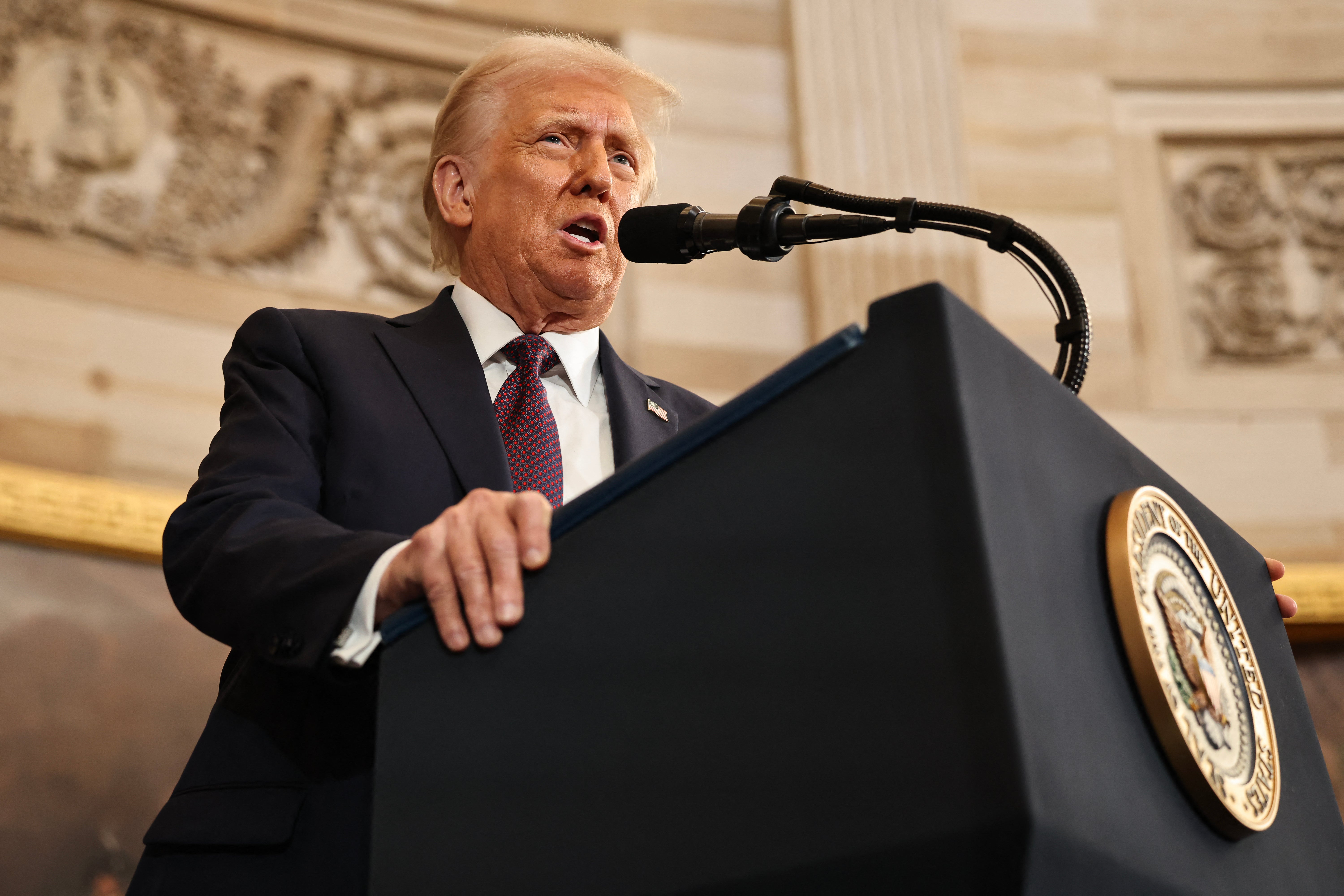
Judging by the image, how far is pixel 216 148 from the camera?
3912mm

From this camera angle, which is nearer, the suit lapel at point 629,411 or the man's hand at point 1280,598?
the man's hand at point 1280,598

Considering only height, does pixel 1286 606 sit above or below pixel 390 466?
below

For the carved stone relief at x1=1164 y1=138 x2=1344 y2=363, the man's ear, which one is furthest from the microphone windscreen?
the carved stone relief at x1=1164 y1=138 x2=1344 y2=363

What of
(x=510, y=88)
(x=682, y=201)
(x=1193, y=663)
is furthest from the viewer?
(x=682, y=201)

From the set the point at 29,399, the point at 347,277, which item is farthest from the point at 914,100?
the point at 29,399

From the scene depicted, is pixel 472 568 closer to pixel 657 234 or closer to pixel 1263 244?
pixel 657 234

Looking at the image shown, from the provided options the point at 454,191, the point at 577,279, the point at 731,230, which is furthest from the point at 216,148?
the point at 731,230

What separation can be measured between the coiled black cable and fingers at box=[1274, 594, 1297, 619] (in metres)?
0.28

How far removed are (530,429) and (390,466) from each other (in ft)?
0.64

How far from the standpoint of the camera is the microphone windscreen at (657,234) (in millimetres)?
1451

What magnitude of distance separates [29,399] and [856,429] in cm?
299

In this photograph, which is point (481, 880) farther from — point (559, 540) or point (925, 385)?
point (925, 385)

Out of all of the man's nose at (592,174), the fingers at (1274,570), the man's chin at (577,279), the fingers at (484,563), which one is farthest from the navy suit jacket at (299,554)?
the fingers at (1274,570)

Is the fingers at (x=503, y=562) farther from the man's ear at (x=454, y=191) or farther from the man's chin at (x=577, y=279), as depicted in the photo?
the man's ear at (x=454, y=191)
